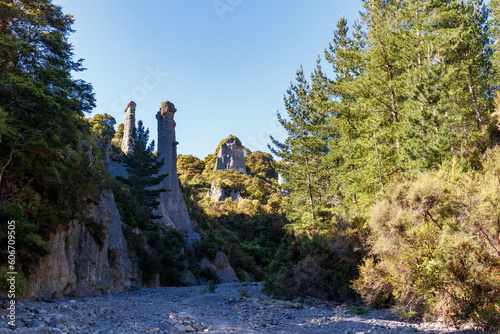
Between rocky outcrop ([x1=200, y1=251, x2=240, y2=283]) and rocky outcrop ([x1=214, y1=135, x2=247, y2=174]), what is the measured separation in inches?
1407

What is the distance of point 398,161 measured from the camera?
12961mm

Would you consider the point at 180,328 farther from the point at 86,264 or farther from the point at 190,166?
the point at 190,166

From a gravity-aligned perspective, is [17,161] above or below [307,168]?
below

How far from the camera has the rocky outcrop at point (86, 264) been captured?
898 centimetres

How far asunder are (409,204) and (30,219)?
12.3m

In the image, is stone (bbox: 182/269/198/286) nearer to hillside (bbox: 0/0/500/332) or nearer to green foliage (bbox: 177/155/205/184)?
hillside (bbox: 0/0/500/332)

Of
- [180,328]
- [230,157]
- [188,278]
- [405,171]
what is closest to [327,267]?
[405,171]

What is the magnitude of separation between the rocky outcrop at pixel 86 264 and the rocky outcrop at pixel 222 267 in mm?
9046

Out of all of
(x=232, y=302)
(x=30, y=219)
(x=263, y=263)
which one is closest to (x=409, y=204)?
(x=232, y=302)

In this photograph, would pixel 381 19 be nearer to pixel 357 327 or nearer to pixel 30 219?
pixel 357 327

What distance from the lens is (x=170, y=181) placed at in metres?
30.9

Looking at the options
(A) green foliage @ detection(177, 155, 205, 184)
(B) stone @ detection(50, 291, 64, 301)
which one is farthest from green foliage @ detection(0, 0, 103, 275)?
(A) green foliage @ detection(177, 155, 205, 184)

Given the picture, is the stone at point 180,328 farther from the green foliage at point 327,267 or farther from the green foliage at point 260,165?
the green foliage at point 260,165

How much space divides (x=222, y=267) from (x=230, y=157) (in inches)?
1528
